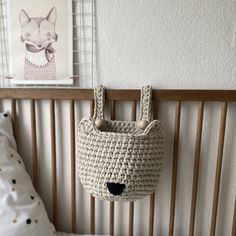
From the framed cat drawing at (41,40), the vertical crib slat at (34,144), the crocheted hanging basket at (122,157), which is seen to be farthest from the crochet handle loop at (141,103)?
the vertical crib slat at (34,144)

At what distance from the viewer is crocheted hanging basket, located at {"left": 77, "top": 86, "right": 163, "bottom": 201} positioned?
77 centimetres

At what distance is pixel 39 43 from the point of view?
Result: 90 cm

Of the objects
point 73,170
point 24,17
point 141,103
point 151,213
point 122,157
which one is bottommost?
point 151,213

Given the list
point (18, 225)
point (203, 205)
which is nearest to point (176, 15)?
point (203, 205)

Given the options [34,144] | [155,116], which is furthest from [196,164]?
[34,144]

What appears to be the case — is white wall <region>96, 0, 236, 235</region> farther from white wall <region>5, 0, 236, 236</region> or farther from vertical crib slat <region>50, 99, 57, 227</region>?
vertical crib slat <region>50, 99, 57, 227</region>

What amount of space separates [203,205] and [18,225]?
24.0 inches

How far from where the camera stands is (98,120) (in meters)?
0.84

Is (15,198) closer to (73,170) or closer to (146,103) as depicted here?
(73,170)

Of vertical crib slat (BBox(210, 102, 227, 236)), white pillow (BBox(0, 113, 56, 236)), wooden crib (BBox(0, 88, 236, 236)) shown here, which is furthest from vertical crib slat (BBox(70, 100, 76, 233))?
vertical crib slat (BBox(210, 102, 227, 236))

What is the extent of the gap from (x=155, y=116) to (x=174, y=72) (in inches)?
6.1

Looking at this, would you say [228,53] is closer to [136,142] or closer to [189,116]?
[189,116]

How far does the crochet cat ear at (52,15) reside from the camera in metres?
0.87

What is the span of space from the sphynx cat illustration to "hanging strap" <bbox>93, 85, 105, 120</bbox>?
165mm
